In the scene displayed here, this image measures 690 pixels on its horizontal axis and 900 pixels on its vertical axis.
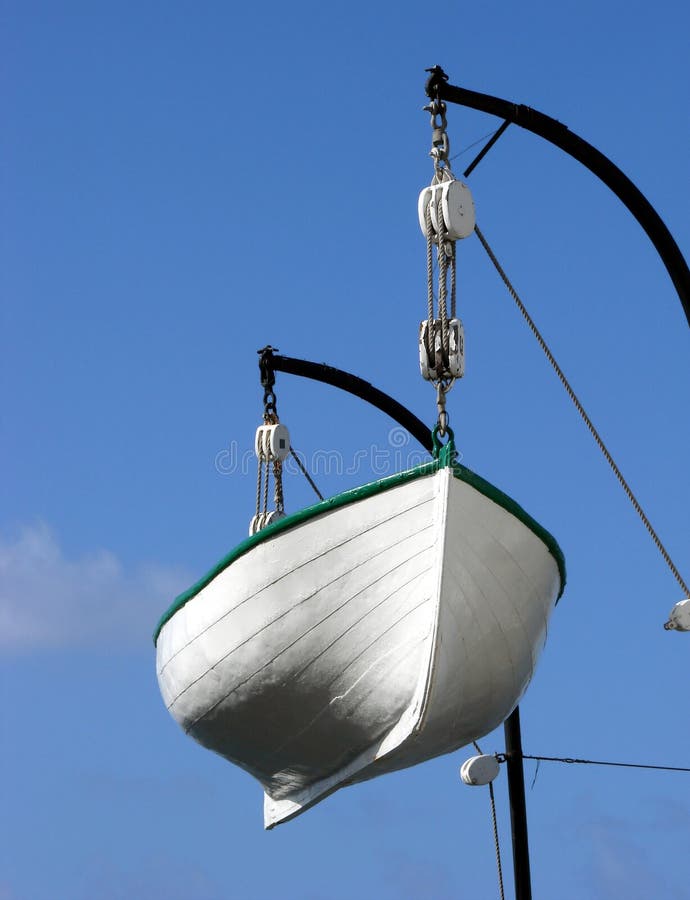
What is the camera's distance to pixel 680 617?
48.1ft

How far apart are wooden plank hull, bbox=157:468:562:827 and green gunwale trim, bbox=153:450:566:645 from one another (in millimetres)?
44

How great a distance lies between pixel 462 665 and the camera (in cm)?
1354

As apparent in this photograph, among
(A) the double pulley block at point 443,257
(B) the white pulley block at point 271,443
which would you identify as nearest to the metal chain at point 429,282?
(A) the double pulley block at point 443,257

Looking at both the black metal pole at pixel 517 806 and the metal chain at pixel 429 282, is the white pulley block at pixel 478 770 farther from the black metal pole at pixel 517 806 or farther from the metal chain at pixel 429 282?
the metal chain at pixel 429 282

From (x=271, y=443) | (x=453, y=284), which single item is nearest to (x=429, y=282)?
(x=453, y=284)

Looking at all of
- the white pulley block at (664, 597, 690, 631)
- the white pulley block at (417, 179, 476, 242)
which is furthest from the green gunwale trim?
the white pulley block at (417, 179, 476, 242)

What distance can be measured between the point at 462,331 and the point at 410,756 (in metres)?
3.76

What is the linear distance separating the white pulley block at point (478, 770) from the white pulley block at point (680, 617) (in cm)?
400

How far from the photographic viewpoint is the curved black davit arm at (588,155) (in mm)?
13844

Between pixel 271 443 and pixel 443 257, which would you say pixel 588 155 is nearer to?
pixel 443 257

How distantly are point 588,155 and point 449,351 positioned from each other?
2213 millimetres

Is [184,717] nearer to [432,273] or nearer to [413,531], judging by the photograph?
[413,531]

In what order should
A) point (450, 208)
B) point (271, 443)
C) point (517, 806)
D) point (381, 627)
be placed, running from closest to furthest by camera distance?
point (450, 208), point (381, 627), point (517, 806), point (271, 443)

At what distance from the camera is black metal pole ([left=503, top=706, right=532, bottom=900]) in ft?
59.7
